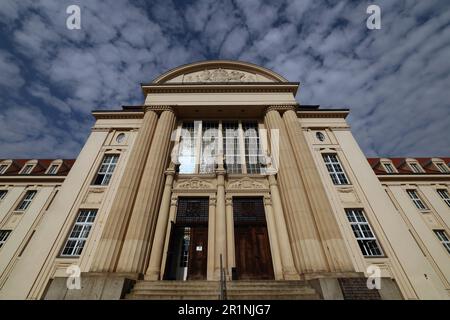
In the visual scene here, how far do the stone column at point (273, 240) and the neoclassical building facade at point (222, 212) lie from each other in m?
0.06

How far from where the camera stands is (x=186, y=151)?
13406 millimetres

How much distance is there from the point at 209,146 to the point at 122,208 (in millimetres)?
6665

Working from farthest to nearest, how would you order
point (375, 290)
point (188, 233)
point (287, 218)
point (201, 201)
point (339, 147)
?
point (339, 147) < point (201, 201) < point (188, 233) < point (287, 218) < point (375, 290)

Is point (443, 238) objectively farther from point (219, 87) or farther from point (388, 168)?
point (219, 87)

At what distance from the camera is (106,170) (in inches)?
487

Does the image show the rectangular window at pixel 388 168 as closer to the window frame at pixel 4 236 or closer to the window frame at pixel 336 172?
the window frame at pixel 336 172

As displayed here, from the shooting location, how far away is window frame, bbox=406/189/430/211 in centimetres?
1735

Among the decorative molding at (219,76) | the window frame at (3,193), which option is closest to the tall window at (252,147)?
the decorative molding at (219,76)

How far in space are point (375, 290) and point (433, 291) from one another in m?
3.37

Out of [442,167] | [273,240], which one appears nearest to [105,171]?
[273,240]

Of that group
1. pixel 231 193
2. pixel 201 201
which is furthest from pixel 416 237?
pixel 201 201

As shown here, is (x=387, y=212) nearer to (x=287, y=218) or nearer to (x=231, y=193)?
(x=287, y=218)

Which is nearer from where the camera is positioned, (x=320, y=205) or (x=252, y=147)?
(x=320, y=205)

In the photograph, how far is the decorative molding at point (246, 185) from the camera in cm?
1195
